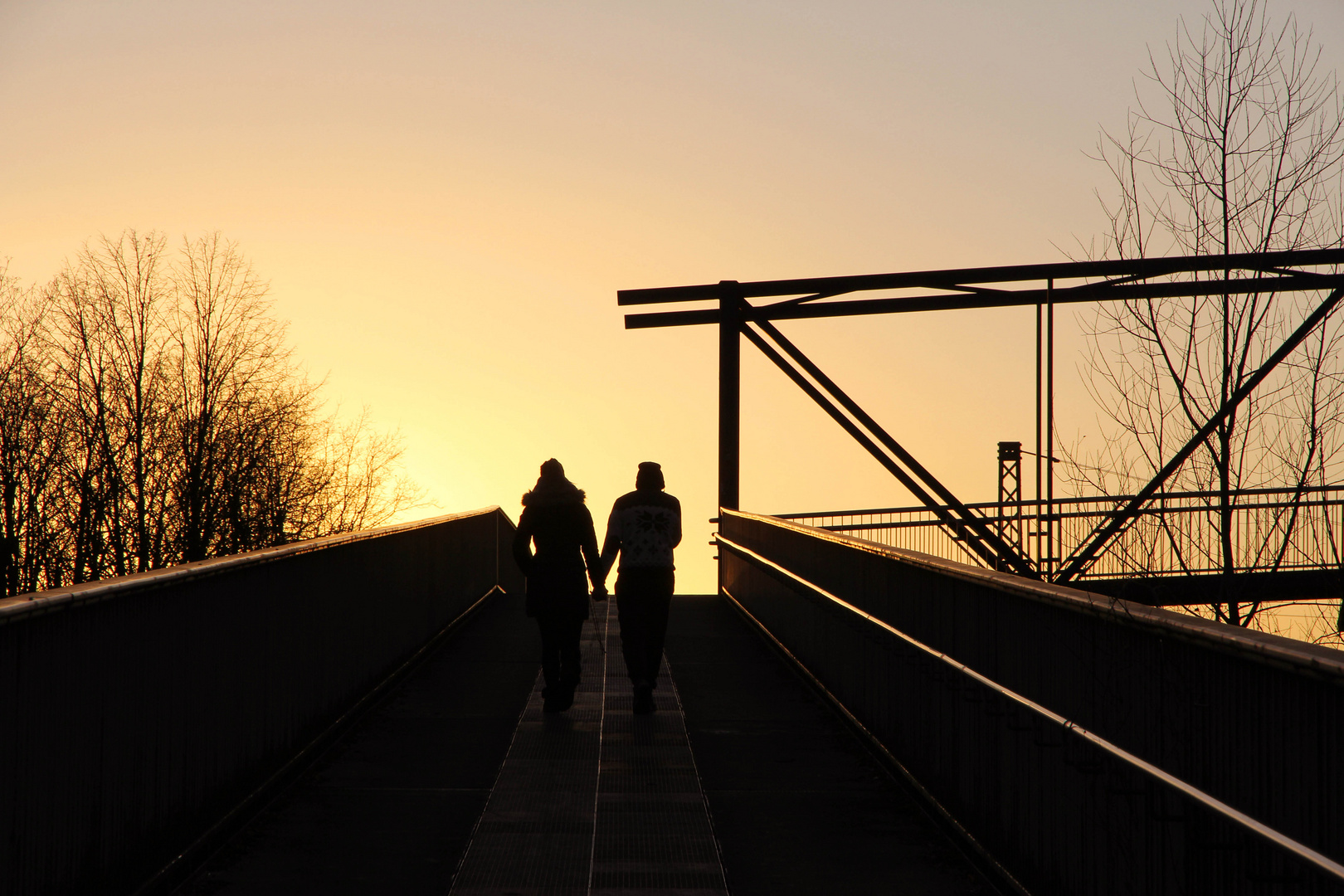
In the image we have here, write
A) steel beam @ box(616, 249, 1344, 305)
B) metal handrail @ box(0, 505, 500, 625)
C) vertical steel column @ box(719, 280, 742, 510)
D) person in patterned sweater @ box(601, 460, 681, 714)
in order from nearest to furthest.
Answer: metal handrail @ box(0, 505, 500, 625)
person in patterned sweater @ box(601, 460, 681, 714)
steel beam @ box(616, 249, 1344, 305)
vertical steel column @ box(719, 280, 742, 510)

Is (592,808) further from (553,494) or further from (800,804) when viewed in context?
(553,494)

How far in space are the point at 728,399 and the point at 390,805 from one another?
1329cm

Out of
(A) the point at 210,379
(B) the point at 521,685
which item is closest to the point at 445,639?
(B) the point at 521,685

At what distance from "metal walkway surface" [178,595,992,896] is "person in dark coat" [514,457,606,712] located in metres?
0.41

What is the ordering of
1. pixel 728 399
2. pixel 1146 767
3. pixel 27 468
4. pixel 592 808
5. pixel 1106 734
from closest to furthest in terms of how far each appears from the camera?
pixel 1146 767 < pixel 1106 734 < pixel 592 808 < pixel 728 399 < pixel 27 468

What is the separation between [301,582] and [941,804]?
3642mm

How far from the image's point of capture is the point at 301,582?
8039 mm

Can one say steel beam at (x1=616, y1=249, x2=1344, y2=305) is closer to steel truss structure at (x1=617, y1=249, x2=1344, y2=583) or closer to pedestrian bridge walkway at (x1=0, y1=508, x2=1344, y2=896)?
steel truss structure at (x1=617, y1=249, x2=1344, y2=583)

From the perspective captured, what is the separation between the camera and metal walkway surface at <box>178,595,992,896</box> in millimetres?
5926

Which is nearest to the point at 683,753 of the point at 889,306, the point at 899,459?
the point at 899,459

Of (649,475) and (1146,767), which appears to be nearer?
(1146,767)

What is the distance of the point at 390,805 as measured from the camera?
285 inches

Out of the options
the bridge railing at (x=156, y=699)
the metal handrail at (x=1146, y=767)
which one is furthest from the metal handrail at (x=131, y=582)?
the metal handrail at (x=1146, y=767)

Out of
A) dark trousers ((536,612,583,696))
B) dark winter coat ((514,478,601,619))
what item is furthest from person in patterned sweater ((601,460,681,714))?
dark trousers ((536,612,583,696))
